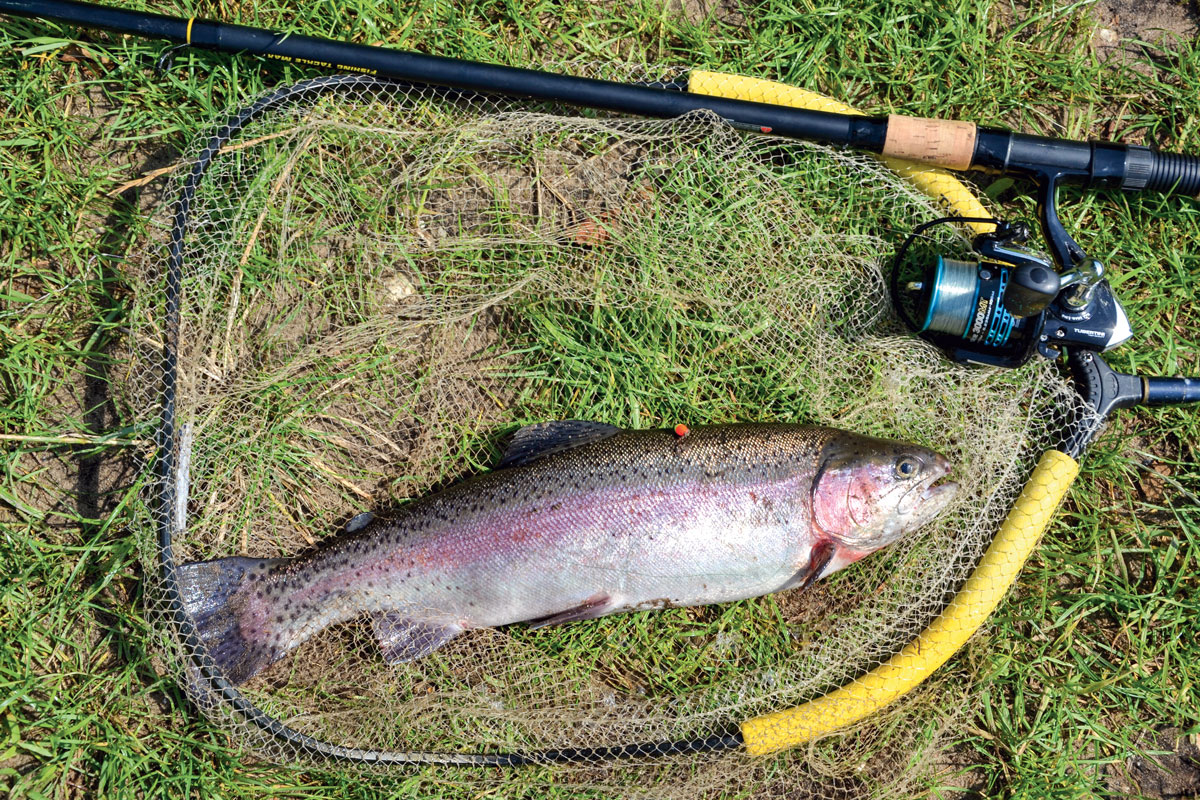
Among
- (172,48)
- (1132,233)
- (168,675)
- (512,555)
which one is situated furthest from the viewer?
(1132,233)

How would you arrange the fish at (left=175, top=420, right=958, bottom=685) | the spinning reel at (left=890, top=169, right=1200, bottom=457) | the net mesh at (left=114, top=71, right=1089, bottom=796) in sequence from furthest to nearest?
the net mesh at (left=114, top=71, right=1089, bottom=796), the spinning reel at (left=890, top=169, right=1200, bottom=457), the fish at (left=175, top=420, right=958, bottom=685)

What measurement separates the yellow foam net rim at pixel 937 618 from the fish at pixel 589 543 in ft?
1.16

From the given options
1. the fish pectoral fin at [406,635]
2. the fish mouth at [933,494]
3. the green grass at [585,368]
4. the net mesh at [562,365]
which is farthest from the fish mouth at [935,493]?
the fish pectoral fin at [406,635]

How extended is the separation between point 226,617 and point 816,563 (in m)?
2.24

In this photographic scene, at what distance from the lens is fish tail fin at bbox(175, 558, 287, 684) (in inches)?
117

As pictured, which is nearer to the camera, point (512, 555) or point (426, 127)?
point (512, 555)

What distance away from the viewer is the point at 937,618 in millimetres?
3129

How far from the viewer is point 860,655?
3166 mm

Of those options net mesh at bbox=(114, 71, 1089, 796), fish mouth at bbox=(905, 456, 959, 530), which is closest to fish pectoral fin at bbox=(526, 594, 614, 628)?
net mesh at bbox=(114, 71, 1089, 796)

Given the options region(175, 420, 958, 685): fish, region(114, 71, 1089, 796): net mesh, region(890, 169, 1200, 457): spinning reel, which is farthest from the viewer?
region(114, 71, 1089, 796): net mesh

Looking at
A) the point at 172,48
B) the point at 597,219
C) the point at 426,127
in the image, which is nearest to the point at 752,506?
the point at 597,219

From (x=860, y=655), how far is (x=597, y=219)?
209 centimetres

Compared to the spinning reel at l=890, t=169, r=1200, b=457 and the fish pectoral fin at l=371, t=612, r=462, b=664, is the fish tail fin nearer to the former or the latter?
the fish pectoral fin at l=371, t=612, r=462, b=664

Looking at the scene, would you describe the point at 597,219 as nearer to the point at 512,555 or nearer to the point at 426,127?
the point at 426,127
